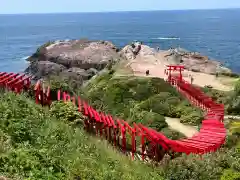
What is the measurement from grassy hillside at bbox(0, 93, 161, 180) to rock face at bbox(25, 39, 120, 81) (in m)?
37.2

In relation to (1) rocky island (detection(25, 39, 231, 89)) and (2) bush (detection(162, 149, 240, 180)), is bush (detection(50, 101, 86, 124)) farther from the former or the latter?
(1) rocky island (detection(25, 39, 231, 89))

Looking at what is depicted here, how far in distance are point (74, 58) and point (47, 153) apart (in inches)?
2105

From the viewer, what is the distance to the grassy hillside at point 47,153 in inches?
358

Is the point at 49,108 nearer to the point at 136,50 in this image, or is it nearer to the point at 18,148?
the point at 18,148

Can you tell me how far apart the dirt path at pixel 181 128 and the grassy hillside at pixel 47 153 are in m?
8.32

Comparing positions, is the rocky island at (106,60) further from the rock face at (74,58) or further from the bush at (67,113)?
the bush at (67,113)

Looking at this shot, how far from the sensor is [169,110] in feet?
84.1

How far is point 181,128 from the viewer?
22672 mm

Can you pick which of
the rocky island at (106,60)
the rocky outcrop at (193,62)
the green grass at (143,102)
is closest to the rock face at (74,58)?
the rocky island at (106,60)

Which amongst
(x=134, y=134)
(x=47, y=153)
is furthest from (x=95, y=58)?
(x=47, y=153)

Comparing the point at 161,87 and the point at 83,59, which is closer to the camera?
the point at 161,87

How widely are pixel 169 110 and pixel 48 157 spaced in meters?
16.4

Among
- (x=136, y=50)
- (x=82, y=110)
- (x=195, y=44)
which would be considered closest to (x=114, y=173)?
(x=82, y=110)

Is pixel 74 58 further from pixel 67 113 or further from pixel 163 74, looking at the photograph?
pixel 67 113
